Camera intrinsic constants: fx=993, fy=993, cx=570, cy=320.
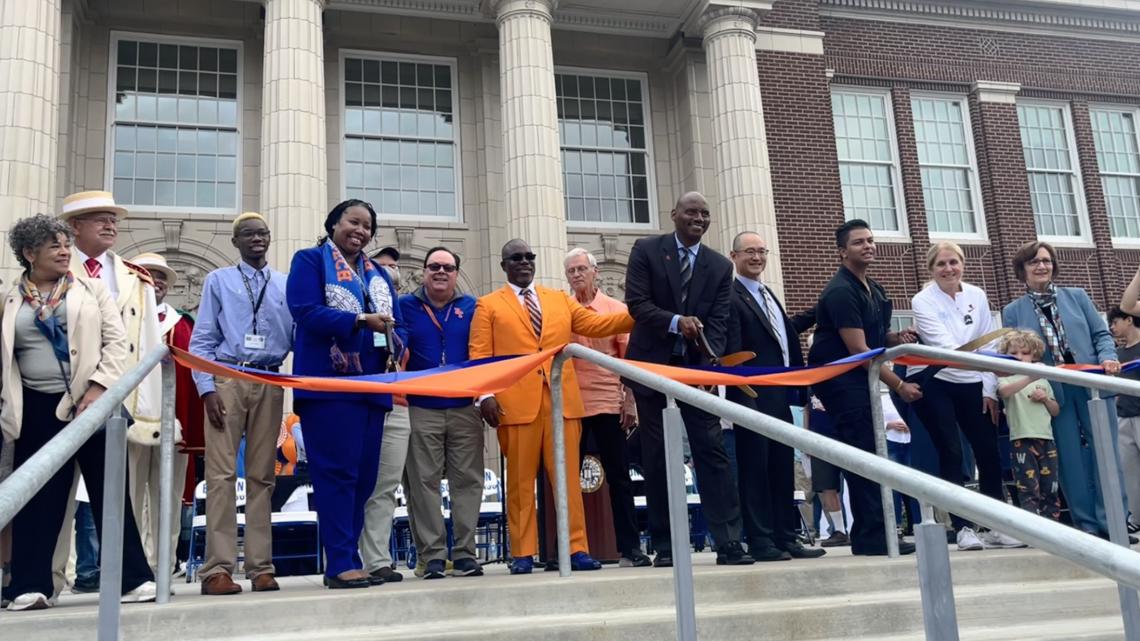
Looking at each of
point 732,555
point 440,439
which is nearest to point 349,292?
point 440,439

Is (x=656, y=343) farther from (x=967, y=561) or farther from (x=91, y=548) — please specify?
(x=91, y=548)

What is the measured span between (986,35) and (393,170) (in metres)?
11.9

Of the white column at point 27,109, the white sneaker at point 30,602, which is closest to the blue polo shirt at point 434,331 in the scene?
the white sneaker at point 30,602

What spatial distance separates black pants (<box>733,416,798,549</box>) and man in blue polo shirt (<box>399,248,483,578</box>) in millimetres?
1648

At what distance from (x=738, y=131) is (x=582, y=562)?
37.9 feet

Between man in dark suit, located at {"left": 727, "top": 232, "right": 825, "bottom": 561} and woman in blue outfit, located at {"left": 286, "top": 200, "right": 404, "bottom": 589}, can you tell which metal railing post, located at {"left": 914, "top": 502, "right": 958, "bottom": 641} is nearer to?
woman in blue outfit, located at {"left": 286, "top": 200, "right": 404, "bottom": 589}

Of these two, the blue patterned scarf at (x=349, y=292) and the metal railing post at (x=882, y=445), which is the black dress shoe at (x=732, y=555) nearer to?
the metal railing post at (x=882, y=445)

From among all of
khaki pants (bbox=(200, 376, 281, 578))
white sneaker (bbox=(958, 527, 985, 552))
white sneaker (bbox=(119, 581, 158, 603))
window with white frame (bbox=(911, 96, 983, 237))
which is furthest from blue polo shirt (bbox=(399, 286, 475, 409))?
window with white frame (bbox=(911, 96, 983, 237))

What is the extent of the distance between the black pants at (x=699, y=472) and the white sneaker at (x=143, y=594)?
8.91ft

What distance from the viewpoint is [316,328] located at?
5402mm

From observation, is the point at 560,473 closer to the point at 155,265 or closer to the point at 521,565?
the point at 521,565

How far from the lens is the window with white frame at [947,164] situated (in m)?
19.0

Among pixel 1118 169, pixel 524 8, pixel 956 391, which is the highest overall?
pixel 524 8

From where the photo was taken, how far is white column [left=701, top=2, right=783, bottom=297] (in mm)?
15969
